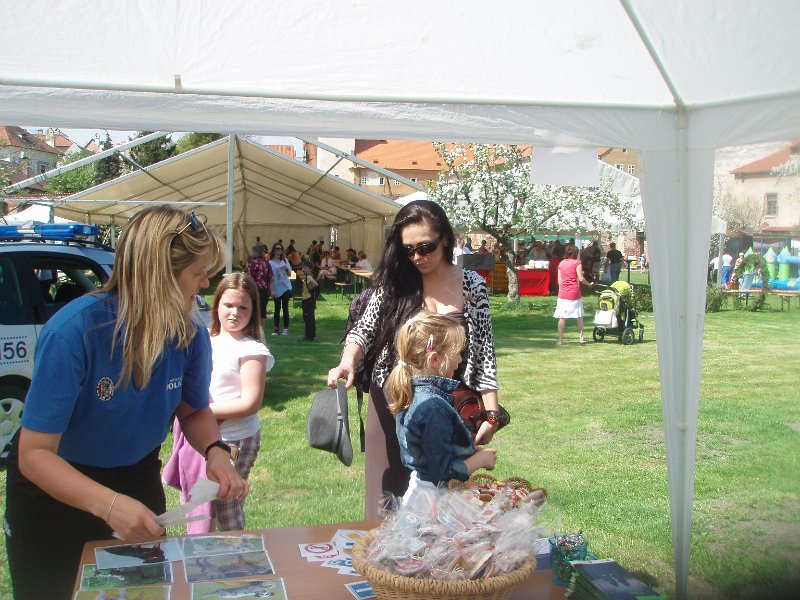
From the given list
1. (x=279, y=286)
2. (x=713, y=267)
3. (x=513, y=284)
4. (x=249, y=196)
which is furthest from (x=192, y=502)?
(x=249, y=196)

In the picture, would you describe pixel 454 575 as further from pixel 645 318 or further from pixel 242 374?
pixel 645 318

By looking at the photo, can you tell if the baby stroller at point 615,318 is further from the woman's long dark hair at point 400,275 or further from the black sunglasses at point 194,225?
the black sunglasses at point 194,225

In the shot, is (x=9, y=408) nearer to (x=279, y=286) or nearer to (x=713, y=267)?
(x=713, y=267)

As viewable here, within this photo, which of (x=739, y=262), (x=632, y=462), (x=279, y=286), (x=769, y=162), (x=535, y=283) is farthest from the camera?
(x=535, y=283)

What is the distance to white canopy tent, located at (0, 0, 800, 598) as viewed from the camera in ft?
8.36

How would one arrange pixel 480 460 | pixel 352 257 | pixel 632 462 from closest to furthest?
pixel 480 460 < pixel 632 462 < pixel 352 257

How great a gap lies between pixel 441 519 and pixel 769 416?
626cm

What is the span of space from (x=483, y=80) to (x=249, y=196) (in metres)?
24.0

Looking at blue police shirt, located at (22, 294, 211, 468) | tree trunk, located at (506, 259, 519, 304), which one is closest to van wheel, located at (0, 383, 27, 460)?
blue police shirt, located at (22, 294, 211, 468)

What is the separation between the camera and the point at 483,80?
2893mm

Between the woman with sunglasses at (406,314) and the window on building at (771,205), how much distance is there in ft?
3.71

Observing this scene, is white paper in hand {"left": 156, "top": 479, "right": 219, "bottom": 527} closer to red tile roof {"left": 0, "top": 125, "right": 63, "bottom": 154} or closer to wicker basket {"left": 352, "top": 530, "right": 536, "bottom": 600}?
wicker basket {"left": 352, "top": 530, "right": 536, "bottom": 600}

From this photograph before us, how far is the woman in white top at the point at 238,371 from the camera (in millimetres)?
3314

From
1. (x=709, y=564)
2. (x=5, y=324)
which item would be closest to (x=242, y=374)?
(x=709, y=564)
